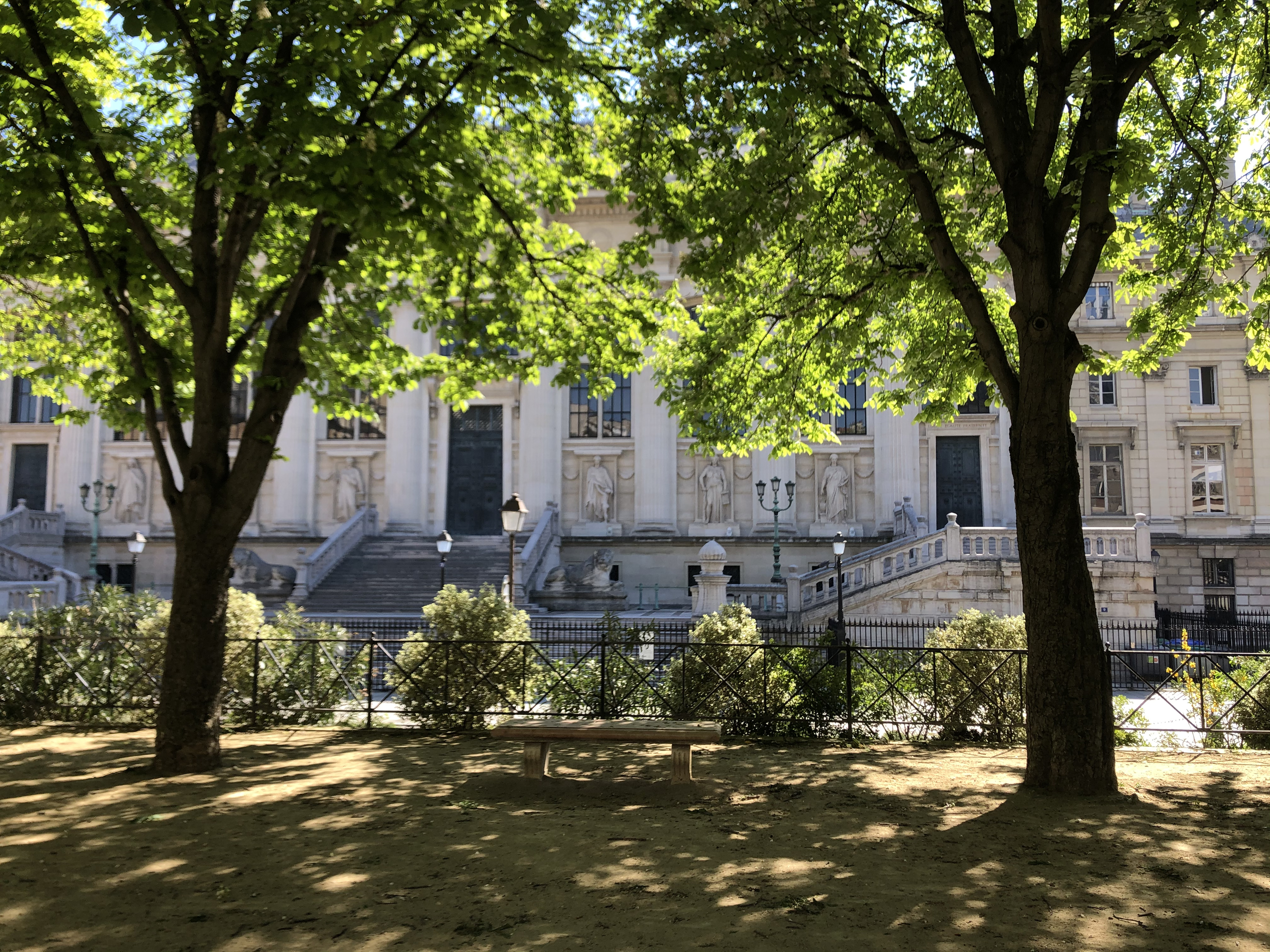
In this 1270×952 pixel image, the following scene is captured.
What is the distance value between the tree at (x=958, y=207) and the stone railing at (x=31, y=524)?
32.0m

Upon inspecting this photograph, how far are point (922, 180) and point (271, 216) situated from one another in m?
7.71

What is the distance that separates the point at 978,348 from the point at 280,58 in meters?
7.45

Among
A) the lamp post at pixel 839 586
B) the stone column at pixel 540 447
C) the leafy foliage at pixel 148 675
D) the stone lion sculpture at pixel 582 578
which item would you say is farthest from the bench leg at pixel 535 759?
the stone column at pixel 540 447

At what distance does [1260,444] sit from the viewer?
3272 cm

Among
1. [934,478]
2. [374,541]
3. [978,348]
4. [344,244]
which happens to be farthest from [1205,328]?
[344,244]

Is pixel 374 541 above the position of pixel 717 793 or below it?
above

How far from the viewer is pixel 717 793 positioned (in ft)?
26.8

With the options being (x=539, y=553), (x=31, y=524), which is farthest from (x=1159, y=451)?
(x=31, y=524)

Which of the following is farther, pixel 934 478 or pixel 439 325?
pixel 934 478

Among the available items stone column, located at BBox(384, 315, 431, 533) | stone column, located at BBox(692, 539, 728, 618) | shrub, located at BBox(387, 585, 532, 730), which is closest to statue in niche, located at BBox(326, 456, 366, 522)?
stone column, located at BBox(384, 315, 431, 533)

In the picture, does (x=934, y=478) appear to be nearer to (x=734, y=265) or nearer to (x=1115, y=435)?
(x=1115, y=435)

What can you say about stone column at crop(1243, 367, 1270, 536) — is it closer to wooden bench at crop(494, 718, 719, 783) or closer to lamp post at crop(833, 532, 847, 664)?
lamp post at crop(833, 532, 847, 664)

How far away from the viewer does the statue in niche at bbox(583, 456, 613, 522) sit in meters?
35.4

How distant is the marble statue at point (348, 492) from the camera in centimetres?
3606
